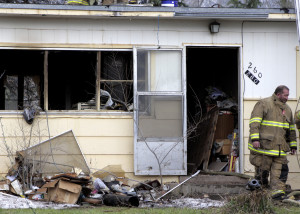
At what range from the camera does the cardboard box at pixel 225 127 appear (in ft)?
Answer: 37.7

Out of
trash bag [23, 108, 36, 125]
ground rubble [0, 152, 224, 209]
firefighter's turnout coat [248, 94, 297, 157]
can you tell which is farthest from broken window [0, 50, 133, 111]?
firefighter's turnout coat [248, 94, 297, 157]

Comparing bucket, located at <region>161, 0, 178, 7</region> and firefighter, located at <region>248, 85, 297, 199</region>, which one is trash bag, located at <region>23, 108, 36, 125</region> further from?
firefighter, located at <region>248, 85, 297, 199</region>

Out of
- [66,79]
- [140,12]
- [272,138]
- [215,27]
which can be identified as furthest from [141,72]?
[66,79]

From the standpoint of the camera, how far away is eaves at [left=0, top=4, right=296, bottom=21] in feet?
31.2

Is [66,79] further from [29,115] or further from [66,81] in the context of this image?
[29,115]

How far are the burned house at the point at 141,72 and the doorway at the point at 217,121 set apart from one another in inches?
16.8

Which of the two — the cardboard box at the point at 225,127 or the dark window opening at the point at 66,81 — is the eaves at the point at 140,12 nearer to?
the cardboard box at the point at 225,127

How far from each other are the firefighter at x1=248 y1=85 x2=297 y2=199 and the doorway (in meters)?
1.43

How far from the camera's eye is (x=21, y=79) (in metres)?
12.5

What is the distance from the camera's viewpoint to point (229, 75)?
13.2 m

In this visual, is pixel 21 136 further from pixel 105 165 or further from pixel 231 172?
A: pixel 231 172

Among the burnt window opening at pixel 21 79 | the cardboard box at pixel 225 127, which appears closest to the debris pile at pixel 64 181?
the burnt window opening at pixel 21 79

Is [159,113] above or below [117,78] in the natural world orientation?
below

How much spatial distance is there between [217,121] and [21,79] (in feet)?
14.6
